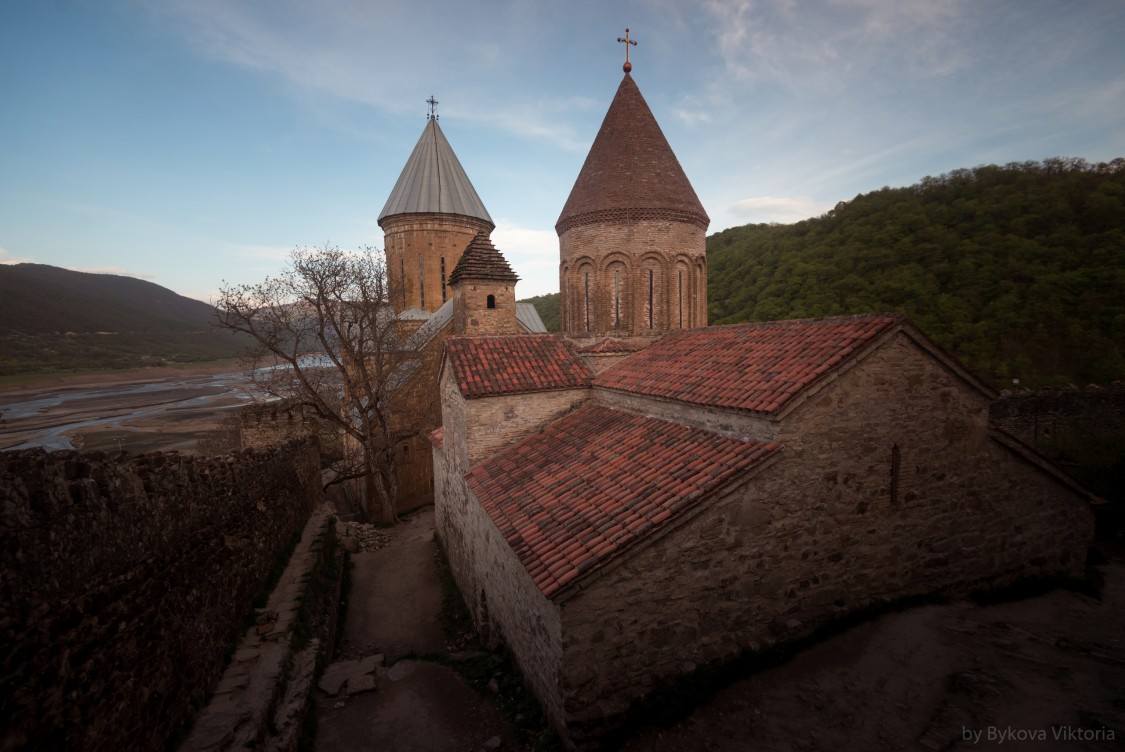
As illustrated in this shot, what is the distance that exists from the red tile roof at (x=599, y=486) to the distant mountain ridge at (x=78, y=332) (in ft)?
21.9

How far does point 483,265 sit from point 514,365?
3412 mm

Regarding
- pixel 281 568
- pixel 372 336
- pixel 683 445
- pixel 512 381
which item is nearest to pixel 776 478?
pixel 683 445

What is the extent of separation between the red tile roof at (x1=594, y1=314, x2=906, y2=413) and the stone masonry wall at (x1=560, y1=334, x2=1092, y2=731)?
0.31 m

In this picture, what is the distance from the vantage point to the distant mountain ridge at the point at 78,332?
20484 mm

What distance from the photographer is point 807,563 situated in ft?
18.5

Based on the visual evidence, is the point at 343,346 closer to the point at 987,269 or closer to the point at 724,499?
the point at 724,499

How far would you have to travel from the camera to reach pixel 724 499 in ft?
16.7

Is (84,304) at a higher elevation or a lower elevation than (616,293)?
higher

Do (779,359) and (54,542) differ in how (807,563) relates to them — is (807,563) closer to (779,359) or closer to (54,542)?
(779,359)

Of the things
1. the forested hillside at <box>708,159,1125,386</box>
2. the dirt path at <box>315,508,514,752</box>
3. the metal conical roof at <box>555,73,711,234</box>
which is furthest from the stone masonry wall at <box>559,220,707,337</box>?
the forested hillside at <box>708,159,1125,386</box>

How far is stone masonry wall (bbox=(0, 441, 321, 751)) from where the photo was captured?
9.44ft

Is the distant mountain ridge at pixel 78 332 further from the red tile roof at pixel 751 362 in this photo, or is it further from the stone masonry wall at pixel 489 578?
the red tile roof at pixel 751 362

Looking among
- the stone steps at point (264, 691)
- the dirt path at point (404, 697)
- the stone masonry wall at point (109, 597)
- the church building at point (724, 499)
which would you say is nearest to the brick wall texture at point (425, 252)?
the church building at point (724, 499)

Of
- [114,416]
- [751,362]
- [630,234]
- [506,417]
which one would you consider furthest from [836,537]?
[114,416]
